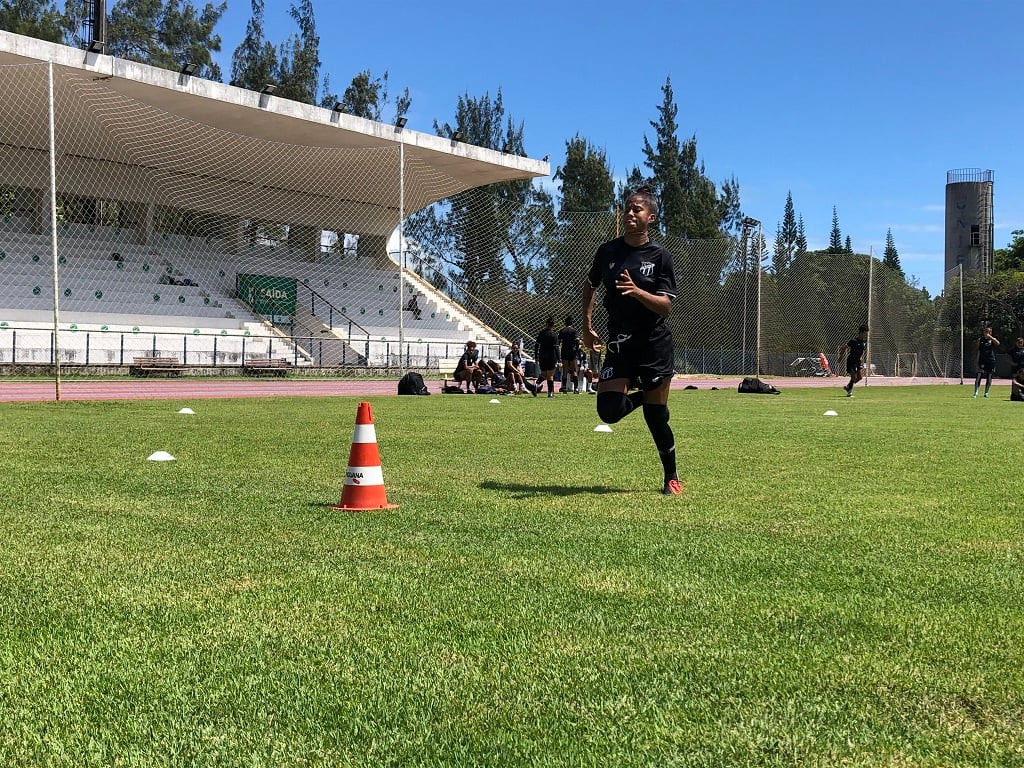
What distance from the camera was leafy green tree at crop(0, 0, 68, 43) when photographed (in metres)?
50.8

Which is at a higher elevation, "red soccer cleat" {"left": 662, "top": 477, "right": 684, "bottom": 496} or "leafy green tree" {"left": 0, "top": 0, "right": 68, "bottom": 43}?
"leafy green tree" {"left": 0, "top": 0, "right": 68, "bottom": 43}

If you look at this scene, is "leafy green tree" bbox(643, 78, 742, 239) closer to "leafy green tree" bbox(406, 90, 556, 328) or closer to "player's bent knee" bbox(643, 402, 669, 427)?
"leafy green tree" bbox(406, 90, 556, 328)

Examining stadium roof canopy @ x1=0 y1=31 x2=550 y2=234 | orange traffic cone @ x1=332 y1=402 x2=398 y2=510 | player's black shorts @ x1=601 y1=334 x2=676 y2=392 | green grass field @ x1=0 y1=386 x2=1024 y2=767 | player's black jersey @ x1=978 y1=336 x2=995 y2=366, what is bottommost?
green grass field @ x1=0 y1=386 x2=1024 y2=767

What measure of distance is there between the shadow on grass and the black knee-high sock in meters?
0.32

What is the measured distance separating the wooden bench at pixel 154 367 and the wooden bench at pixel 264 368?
1985 mm

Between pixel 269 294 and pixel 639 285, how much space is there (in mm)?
31258

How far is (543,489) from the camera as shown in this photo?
5949 millimetres

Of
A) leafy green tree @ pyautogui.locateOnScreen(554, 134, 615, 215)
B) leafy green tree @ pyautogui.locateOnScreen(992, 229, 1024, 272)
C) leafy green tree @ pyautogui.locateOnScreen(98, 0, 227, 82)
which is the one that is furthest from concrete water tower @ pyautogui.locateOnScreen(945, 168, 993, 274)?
leafy green tree @ pyautogui.locateOnScreen(98, 0, 227, 82)

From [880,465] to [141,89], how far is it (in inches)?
1089

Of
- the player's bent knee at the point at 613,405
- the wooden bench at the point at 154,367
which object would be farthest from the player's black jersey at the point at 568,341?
the player's bent knee at the point at 613,405

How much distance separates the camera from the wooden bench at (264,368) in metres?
29.6

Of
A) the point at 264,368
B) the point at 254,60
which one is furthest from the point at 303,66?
the point at 264,368

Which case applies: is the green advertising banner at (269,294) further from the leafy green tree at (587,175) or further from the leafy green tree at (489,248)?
the leafy green tree at (587,175)

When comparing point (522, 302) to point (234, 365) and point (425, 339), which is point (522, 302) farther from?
point (234, 365)
